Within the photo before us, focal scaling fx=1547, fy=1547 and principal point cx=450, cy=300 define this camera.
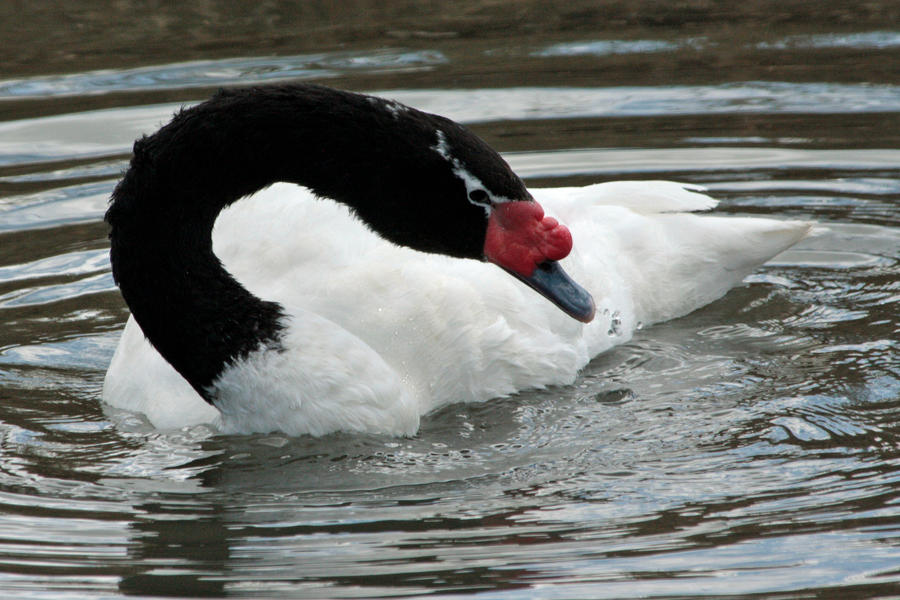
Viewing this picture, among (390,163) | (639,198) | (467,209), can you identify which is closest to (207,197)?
(390,163)

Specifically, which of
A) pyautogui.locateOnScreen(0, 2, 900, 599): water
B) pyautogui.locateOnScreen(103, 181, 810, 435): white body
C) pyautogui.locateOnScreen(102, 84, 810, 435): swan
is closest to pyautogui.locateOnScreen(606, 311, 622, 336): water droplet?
pyautogui.locateOnScreen(103, 181, 810, 435): white body

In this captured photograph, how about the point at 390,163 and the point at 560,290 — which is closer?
the point at 390,163

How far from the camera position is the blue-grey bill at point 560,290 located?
6051 mm

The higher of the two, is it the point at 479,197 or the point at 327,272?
the point at 479,197

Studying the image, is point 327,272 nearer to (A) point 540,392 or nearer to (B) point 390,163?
(B) point 390,163

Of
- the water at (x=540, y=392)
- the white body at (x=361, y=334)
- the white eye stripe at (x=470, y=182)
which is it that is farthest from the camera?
the white body at (x=361, y=334)

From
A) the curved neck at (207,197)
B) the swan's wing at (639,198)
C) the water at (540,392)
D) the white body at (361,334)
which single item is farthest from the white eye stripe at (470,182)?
the swan's wing at (639,198)

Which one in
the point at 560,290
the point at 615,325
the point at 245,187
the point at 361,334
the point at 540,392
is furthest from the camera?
the point at 615,325

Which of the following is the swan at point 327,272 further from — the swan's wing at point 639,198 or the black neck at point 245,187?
the swan's wing at point 639,198

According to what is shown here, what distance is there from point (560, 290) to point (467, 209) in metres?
0.49

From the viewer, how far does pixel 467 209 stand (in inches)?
236

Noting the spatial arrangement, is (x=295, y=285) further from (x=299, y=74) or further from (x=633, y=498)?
(x=299, y=74)

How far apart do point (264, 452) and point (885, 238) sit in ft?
13.2

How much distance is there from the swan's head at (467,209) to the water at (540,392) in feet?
2.42
